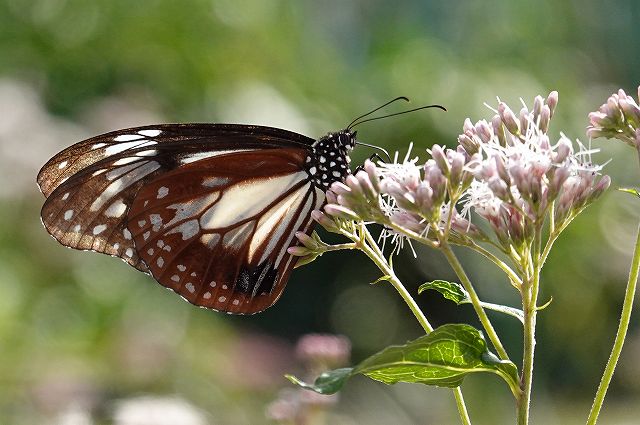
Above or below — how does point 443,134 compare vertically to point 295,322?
above

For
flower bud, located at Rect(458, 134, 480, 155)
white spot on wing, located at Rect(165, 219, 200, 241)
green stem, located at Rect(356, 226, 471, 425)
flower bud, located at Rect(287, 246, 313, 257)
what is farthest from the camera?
white spot on wing, located at Rect(165, 219, 200, 241)

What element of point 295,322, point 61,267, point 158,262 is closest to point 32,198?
point 61,267

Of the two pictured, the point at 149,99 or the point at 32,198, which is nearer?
the point at 32,198

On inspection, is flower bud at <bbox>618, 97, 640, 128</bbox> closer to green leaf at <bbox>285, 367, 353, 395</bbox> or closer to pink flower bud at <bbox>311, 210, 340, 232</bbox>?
pink flower bud at <bbox>311, 210, 340, 232</bbox>

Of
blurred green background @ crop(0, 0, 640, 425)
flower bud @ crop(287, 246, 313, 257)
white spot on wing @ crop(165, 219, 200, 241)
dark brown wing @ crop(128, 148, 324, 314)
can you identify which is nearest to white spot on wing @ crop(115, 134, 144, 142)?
dark brown wing @ crop(128, 148, 324, 314)

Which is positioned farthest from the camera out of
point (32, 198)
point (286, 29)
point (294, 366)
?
point (286, 29)

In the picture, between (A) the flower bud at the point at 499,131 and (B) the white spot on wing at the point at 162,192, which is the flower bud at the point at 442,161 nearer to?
(A) the flower bud at the point at 499,131

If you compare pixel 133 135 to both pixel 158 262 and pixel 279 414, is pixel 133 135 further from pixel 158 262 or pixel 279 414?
pixel 279 414
